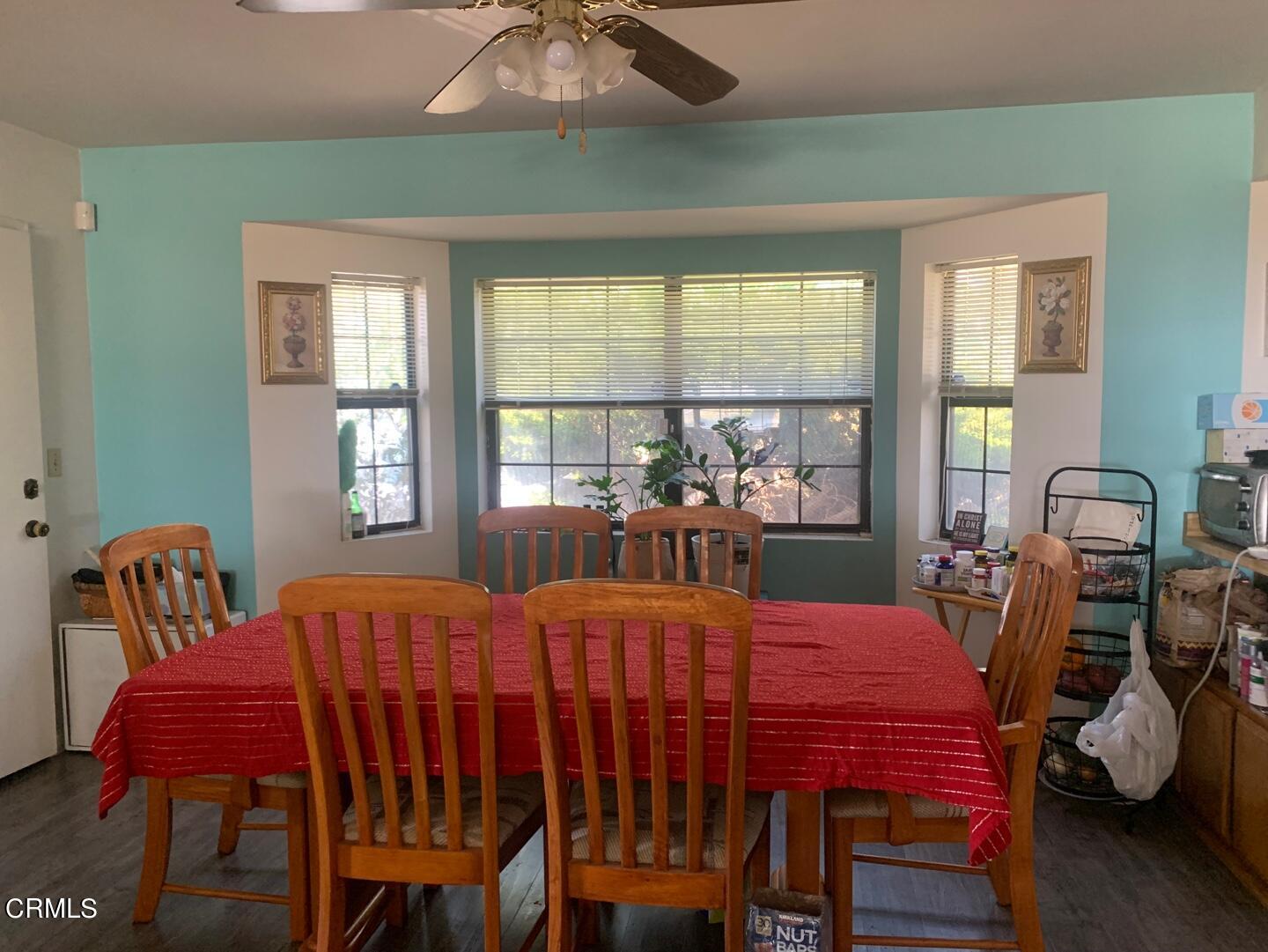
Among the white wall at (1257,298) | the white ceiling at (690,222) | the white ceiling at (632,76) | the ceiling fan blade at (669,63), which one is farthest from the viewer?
the white ceiling at (690,222)

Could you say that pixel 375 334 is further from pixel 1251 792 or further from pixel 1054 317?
pixel 1251 792

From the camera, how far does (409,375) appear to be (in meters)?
4.40

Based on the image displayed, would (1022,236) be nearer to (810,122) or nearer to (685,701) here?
(810,122)

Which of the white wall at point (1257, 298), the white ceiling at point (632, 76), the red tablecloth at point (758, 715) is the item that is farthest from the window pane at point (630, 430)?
the white wall at point (1257, 298)

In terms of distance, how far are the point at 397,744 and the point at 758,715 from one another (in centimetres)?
75

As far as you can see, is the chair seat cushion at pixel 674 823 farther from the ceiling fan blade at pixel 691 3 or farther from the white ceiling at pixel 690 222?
the white ceiling at pixel 690 222

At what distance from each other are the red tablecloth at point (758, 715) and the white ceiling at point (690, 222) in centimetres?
180

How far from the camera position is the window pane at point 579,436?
4492 millimetres

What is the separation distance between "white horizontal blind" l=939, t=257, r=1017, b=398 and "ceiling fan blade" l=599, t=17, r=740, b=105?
6.22 ft

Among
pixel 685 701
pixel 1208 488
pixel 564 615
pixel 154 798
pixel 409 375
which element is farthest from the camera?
pixel 409 375

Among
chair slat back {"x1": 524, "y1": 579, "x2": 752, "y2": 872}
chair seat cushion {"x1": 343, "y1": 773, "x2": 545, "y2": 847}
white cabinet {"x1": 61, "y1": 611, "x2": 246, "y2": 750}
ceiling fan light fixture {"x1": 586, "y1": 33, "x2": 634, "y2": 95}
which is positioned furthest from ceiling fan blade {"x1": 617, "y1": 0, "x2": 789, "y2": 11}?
white cabinet {"x1": 61, "y1": 611, "x2": 246, "y2": 750}

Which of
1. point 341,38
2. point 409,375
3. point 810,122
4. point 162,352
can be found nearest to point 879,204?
point 810,122

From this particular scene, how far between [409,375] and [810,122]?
2.08 m

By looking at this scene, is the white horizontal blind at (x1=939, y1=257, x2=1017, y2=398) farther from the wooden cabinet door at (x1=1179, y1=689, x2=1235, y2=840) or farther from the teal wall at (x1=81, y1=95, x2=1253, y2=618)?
the wooden cabinet door at (x1=1179, y1=689, x2=1235, y2=840)
